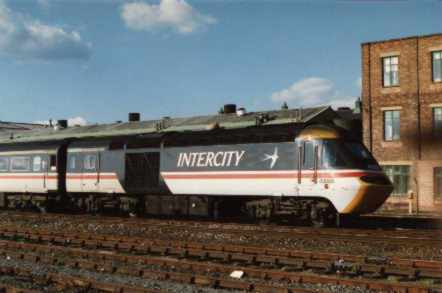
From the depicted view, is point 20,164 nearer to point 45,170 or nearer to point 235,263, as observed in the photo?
point 45,170

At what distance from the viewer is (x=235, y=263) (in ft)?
43.2

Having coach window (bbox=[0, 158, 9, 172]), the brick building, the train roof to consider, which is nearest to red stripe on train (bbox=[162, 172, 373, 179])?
the train roof

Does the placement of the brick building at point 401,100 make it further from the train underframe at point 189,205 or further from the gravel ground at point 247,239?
the gravel ground at point 247,239

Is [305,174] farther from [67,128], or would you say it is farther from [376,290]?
[67,128]

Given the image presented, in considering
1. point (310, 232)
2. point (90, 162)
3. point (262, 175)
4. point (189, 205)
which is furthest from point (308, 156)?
point (90, 162)

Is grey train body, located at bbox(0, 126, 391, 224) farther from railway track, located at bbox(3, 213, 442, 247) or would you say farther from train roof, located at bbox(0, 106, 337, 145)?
train roof, located at bbox(0, 106, 337, 145)

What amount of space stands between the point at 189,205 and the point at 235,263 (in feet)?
36.4

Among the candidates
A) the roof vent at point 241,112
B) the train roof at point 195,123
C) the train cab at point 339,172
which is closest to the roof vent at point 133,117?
the train roof at point 195,123

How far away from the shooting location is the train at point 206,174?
19.8 meters

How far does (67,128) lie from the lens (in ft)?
192

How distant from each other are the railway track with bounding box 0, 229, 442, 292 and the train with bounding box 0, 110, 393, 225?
6182 mm

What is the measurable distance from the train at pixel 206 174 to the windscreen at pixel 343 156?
0.03 m

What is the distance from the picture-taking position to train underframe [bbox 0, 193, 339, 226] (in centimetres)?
2073

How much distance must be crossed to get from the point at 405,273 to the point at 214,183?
40.3 ft
